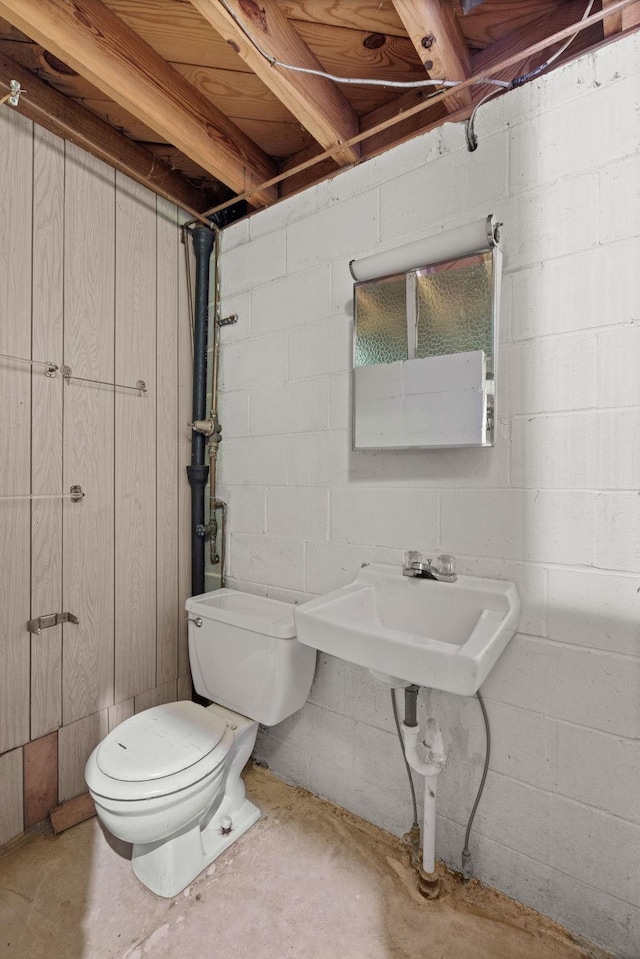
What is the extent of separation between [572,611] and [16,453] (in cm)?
164

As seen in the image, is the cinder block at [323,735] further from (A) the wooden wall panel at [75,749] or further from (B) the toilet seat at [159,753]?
(A) the wooden wall panel at [75,749]

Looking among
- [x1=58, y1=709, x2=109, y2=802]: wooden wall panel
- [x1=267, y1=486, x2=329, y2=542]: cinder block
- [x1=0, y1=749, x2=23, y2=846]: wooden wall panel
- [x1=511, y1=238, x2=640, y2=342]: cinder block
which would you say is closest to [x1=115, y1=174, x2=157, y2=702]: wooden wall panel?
[x1=58, y1=709, x2=109, y2=802]: wooden wall panel

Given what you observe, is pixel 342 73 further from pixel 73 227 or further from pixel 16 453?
pixel 16 453

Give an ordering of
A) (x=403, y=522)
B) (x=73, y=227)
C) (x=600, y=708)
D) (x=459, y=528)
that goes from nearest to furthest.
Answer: (x=600, y=708), (x=459, y=528), (x=403, y=522), (x=73, y=227)

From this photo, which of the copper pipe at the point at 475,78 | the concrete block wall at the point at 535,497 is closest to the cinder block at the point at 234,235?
the copper pipe at the point at 475,78

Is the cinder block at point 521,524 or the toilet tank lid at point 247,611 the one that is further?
the toilet tank lid at point 247,611

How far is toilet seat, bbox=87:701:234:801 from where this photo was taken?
1.23 meters

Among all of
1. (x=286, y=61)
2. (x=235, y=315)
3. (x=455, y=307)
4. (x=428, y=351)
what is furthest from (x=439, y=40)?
(x=235, y=315)

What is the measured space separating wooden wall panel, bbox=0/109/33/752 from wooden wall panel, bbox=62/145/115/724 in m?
0.12

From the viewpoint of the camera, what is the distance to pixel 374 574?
1.47 meters

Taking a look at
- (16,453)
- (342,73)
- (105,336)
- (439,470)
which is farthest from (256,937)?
(342,73)

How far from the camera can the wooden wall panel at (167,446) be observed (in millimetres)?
1857

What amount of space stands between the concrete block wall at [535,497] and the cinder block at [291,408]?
0.02 m

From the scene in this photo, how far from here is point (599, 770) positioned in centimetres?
116
